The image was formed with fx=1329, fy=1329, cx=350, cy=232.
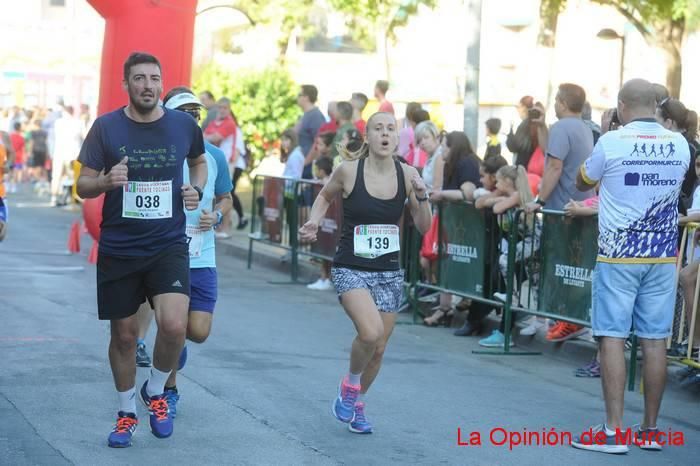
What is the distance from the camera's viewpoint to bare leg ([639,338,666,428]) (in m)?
7.39

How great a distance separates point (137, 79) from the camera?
6.75 metres

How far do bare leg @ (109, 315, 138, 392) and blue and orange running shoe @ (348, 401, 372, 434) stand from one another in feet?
4.18

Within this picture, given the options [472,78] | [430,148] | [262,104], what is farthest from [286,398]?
[262,104]

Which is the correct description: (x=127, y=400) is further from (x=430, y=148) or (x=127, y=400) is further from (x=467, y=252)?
(x=430, y=148)

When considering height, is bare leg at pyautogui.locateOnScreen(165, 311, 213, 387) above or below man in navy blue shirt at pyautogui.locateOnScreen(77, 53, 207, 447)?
below

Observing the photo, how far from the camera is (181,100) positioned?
7727 mm

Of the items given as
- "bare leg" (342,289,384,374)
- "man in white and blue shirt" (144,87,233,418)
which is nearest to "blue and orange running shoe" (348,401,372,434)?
"bare leg" (342,289,384,374)

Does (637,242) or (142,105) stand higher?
(142,105)

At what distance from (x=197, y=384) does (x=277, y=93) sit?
64.5 feet

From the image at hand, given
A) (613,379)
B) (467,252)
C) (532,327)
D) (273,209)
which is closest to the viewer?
(613,379)

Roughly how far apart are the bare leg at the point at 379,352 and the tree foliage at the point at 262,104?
20.0 meters

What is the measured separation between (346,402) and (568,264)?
10.6 ft

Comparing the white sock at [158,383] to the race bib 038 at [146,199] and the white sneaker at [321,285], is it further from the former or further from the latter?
the white sneaker at [321,285]

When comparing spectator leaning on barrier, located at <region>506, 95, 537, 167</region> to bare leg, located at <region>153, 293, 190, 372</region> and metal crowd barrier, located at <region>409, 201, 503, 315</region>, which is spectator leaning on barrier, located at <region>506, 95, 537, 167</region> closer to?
metal crowd barrier, located at <region>409, 201, 503, 315</region>
